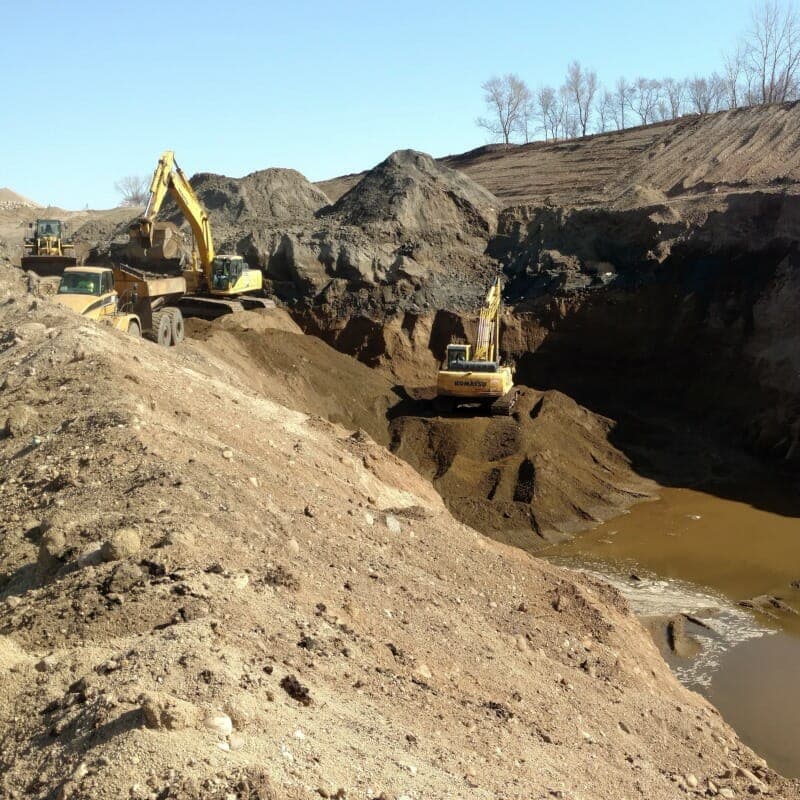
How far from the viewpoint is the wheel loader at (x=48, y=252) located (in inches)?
1131

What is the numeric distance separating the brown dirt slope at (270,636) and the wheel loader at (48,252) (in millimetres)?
17596

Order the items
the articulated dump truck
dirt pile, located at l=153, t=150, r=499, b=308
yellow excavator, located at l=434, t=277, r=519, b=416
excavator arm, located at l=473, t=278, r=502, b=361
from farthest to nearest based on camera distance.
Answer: dirt pile, located at l=153, t=150, r=499, b=308, excavator arm, located at l=473, t=278, r=502, b=361, yellow excavator, located at l=434, t=277, r=519, b=416, the articulated dump truck

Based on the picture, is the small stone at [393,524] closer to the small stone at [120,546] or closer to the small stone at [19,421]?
the small stone at [120,546]

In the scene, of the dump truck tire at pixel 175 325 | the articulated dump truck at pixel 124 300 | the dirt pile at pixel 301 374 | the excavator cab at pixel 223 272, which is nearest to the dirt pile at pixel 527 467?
the dirt pile at pixel 301 374

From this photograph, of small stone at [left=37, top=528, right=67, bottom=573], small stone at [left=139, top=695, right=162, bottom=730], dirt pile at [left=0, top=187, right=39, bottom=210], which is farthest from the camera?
dirt pile at [left=0, top=187, right=39, bottom=210]

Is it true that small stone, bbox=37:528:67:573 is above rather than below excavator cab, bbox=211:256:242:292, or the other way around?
below

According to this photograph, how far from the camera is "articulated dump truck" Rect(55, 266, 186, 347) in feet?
56.6

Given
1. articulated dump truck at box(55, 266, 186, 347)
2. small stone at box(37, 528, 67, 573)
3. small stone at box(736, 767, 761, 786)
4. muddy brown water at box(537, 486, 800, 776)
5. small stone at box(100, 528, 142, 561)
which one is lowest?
muddy brown water at box(537, 486, 800, 776)

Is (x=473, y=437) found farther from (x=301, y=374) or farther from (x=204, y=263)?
(x=204, y=263)

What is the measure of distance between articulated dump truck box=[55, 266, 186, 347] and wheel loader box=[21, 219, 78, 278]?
923 cm

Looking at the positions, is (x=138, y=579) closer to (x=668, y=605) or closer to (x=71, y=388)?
(x=71, y=388)

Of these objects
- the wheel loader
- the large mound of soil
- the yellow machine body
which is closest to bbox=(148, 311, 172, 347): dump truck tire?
the yellow machine body

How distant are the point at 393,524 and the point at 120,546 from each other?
415 centimetres

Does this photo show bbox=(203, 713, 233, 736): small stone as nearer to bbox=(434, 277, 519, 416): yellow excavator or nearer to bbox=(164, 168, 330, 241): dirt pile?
bbox=(434, 277, 519, 416): yellow excavator
